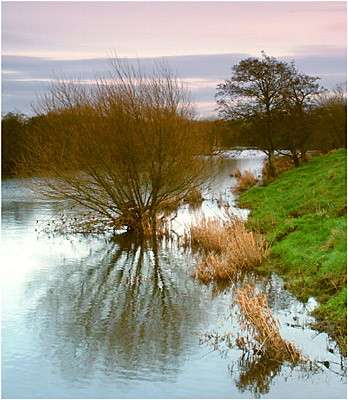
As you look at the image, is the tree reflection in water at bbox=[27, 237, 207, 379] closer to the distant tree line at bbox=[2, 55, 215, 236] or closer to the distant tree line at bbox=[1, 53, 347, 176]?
the distant tree line at bbox=[2, 55, 215, 236]

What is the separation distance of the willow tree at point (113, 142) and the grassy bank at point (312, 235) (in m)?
3.29

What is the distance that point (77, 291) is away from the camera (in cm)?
1079

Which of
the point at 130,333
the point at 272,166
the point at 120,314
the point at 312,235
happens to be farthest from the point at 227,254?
the point at 272,166

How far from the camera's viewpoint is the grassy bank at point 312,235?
9227 millimetres

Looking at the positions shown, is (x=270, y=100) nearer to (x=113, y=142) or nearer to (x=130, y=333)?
(x=113, y=142)

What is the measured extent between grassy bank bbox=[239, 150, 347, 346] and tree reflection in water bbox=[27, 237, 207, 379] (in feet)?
6.86

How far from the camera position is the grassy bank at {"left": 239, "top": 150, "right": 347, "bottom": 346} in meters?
9.23

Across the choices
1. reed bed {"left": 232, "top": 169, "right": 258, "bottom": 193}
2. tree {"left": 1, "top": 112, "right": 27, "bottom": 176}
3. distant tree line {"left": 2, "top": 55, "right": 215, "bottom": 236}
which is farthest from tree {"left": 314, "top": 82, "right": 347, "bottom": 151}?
tree {"left": 1, "top": 112, "right": 27, "bottom": 176}

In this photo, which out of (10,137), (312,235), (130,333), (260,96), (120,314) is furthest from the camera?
(10,137)

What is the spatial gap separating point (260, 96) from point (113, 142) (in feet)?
48.4

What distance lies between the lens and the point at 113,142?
49.8 ft

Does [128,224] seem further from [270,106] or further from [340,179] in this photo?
[270,106]

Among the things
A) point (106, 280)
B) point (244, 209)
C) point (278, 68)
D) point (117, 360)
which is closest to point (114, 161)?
point (106, 280)

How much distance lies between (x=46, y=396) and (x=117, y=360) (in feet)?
3.91
